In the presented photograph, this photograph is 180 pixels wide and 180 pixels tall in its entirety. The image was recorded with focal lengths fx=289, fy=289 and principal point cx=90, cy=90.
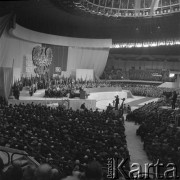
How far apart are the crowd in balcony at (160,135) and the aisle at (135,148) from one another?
24 cm

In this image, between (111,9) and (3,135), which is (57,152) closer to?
(3,135)

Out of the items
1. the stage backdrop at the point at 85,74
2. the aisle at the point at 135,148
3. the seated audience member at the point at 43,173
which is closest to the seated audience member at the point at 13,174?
the seated audience member at the point at 43,173

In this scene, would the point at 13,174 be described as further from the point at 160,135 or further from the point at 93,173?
the point at 160,135

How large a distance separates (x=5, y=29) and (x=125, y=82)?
21866 mm

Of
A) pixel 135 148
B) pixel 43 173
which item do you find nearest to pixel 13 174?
pixel 43 173

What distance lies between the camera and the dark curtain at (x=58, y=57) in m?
32.2

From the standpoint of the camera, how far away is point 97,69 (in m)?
38.5

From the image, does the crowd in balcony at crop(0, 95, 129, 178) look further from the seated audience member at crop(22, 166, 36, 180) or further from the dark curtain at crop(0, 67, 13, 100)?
the dark curtain at crop(0, 67, 13, 100)

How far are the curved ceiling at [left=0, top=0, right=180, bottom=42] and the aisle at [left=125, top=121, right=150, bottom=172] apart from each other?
11.3m

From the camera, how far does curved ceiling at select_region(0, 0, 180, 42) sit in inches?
912

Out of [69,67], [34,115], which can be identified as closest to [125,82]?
[69,67]

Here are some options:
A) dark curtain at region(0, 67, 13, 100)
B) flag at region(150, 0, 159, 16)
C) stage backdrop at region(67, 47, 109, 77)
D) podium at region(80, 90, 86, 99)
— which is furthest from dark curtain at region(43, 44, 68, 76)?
dark curtain at region(0, 67, 13, 100)

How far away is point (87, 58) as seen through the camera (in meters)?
36.7

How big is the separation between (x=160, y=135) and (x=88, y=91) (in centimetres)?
1632
